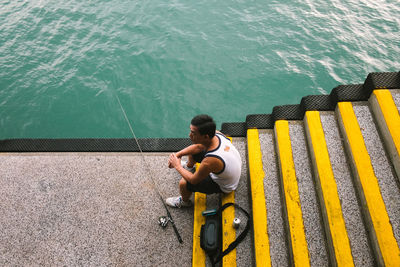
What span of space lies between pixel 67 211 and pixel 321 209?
3070 millimetres

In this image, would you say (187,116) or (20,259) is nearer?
(20,259)

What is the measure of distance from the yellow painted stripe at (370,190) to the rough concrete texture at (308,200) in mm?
465

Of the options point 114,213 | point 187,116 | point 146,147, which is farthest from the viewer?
point 187,116

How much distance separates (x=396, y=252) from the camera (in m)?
2.01

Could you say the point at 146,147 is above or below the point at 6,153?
above

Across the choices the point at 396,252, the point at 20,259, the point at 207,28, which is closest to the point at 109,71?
the point at 207,28

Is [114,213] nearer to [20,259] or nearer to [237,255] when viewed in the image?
[20,259]

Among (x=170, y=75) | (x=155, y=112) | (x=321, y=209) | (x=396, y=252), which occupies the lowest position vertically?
(x=155, y=112)

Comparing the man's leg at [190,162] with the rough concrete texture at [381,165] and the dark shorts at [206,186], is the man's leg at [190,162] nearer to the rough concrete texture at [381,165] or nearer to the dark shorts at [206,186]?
the dark shorts at [206,186]

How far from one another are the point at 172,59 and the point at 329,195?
5.00 meters

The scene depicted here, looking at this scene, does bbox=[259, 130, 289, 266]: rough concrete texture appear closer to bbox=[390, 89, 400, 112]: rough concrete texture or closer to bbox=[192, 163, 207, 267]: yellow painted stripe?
bbox=[192, 163, 207, 267]: yellow painted stripe

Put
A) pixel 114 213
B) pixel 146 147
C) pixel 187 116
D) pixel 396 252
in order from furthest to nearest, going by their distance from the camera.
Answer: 1. pixel 187 116
2. pixel 146 147
3. pixel 114 213
4. pixel 396 252

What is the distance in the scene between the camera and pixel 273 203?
2766mm

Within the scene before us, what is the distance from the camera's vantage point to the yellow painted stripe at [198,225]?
262 cm
